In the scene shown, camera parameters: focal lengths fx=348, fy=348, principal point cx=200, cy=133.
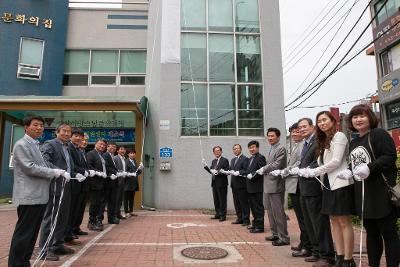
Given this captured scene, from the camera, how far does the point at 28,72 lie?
572 inches

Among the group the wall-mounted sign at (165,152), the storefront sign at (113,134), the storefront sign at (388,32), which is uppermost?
the storefront sign at (388,32)

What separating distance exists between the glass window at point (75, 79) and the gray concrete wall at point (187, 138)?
450 cm

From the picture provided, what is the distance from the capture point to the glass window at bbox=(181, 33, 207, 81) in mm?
11734

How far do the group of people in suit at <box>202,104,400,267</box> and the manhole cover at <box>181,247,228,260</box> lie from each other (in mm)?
1016

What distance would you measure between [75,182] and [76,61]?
35.6ft

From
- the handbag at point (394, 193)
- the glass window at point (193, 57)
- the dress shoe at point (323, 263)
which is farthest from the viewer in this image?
the glass window at point (193, 57)

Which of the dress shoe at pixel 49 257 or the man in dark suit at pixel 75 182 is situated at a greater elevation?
the man in dark suit at pixel 75 182

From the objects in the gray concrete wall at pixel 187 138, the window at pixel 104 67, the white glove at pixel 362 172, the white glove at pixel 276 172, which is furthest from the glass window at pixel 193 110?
the white glove at pixel 362 172

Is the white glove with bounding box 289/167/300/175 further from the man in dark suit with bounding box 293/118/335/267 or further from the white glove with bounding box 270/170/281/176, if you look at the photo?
the white glove with bounding box 270/170/281/176

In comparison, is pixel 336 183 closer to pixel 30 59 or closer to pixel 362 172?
pixel 362 172

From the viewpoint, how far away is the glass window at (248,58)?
11938 mm

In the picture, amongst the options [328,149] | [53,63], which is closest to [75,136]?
[328,149]

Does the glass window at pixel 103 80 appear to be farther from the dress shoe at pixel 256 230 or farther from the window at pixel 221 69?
the dress shoe at pixel 256 230

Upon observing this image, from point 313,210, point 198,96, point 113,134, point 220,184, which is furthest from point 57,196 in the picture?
point 113,134
